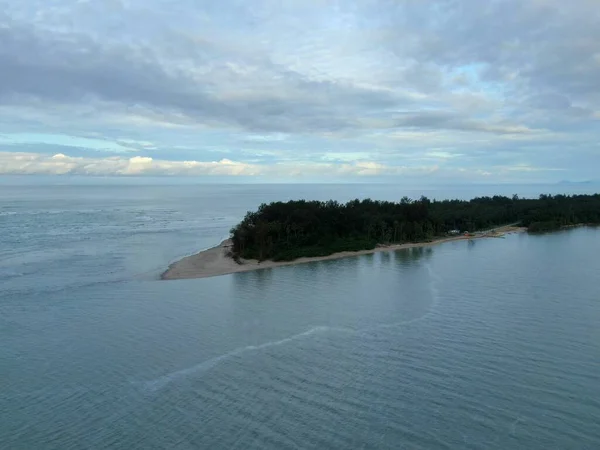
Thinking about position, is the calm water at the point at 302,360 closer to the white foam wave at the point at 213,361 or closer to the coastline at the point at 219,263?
the white foam wave at the point at 213,361

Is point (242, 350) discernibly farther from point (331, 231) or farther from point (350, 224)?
point (350, 224)

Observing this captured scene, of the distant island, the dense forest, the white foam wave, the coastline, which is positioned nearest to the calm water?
the white foam wave

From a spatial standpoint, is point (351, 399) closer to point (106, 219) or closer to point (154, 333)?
point (154, 333)

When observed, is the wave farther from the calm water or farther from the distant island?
the distant island

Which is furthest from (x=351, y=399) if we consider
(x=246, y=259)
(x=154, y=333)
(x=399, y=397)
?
(x=246, y=259)

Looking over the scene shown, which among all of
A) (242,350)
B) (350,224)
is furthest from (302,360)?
(350,224)

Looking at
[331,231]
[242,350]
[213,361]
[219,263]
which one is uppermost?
[331,231]
